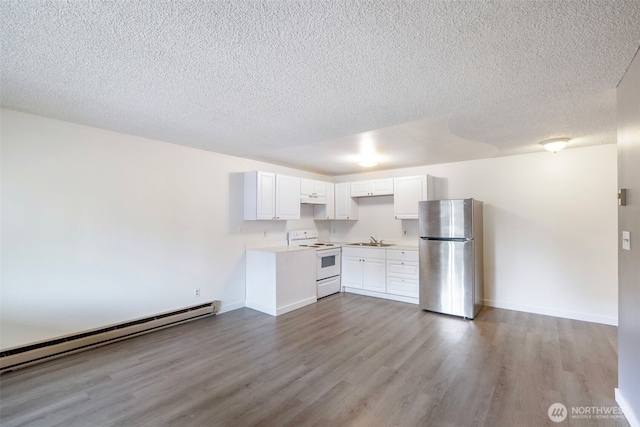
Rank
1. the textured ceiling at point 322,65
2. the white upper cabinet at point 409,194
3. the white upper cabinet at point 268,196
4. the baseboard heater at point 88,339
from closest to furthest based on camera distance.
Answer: the textured ceiling at point 322,65 < the baseboard heater at point 88,339 < the white upper cabinet at point 268,196 < the white upper cabinet at point 409,194

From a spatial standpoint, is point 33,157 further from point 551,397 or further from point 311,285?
point 551,397

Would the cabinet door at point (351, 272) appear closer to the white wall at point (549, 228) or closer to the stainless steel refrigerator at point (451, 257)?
the stainless steel refrigerator at point (451, 257)

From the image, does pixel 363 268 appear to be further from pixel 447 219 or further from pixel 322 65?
pixel 322 65

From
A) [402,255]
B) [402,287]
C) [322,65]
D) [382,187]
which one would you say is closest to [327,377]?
[322,65]

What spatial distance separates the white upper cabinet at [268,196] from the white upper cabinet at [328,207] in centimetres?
101

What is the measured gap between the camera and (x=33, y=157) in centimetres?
277

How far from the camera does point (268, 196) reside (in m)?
→ 4.62

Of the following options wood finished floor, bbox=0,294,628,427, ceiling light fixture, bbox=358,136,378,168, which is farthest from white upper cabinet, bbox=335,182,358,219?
wood finished floor, bbox=0,294,628,427

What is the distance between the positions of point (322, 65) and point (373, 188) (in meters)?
3.88

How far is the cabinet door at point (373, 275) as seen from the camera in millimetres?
5090

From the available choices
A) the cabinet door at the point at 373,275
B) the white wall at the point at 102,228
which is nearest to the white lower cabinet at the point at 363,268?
the cabinet door at the point at 373,275

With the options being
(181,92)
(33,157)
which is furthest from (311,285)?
(33,157)

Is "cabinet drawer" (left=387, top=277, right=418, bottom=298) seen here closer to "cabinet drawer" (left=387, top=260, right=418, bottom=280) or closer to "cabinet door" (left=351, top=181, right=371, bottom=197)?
"cabinet drawer" (left=387, top=260, right=418, bottom=280)

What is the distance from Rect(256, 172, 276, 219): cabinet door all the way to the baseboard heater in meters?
1.65
